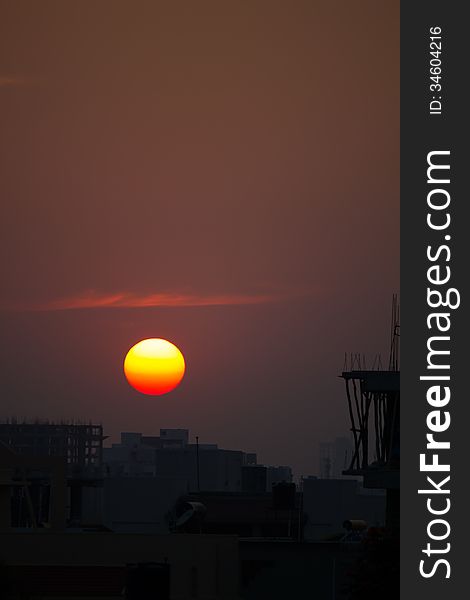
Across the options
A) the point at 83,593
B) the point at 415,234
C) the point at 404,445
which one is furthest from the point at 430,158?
the point at 83,593

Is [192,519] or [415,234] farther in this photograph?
[192,519]

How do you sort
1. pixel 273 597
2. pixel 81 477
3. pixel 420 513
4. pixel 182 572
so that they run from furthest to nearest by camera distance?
pixel 81 477, pixel 273 597, pixel 182 572, pixel 420 513

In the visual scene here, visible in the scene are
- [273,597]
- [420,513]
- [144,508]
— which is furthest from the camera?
[144,508]

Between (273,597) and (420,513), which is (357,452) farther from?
(420,513)

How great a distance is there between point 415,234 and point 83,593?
18.9 m


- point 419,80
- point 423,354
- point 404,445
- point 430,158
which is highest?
point 419,80

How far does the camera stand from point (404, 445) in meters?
21.1

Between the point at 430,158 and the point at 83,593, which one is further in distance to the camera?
the point at 83,593

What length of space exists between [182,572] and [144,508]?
94048mm

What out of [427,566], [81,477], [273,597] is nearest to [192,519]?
[273,597]

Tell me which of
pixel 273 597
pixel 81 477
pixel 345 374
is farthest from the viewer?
pixel 81 477

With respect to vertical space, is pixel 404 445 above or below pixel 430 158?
below

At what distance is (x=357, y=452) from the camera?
46625mm

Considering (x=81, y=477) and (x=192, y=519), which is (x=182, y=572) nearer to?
(x=192, y=519)
